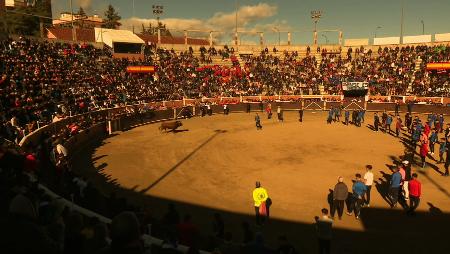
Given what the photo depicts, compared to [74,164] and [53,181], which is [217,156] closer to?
[74,164]

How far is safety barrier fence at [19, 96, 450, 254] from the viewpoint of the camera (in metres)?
24.6

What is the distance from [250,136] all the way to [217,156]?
651cm

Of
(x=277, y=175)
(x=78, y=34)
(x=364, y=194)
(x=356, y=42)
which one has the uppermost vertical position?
(x=78, y=34)

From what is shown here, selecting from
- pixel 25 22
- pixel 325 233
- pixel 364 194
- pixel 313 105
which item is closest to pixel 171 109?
pixel 313 105

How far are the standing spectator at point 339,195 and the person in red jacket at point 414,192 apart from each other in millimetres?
2313

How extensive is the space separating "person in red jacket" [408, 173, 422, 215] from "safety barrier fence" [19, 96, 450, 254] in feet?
56.2

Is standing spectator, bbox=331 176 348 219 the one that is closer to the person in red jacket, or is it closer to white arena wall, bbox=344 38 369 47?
the person in red jacket

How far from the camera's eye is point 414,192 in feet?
41.7

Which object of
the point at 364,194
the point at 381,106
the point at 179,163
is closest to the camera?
the point at 364,194

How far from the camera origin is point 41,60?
38.2 metres

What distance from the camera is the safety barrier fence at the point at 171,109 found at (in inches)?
970

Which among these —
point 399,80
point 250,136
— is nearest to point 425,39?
point 399,80

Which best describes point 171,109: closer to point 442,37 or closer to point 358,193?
point 358,193

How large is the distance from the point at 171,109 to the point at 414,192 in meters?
30.1
